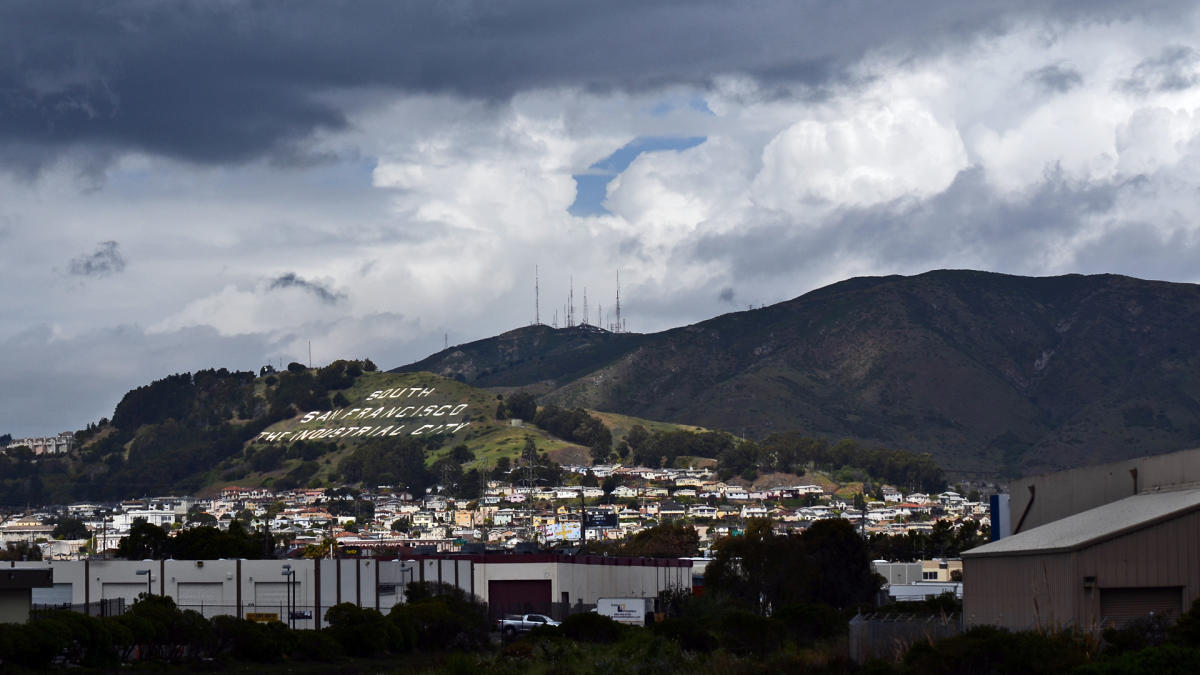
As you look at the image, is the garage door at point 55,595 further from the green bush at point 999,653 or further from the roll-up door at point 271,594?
the green bush at point 999,653

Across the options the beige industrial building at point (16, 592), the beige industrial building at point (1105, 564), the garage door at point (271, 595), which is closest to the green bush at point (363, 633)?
the beige industrial building at point (16, 592)

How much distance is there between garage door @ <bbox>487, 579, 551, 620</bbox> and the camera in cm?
10125

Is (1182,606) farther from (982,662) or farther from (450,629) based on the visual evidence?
(450,629)

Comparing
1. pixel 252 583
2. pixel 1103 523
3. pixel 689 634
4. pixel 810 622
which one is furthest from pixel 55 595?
pixel 1103 523

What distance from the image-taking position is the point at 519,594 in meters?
102

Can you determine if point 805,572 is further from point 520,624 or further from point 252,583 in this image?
point 252,583

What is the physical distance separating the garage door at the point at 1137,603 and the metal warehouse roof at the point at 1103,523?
1.26m

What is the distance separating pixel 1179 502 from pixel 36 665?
3351 centimetres

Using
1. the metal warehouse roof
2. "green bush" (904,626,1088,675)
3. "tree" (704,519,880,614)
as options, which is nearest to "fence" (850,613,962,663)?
the metal warehouse roof

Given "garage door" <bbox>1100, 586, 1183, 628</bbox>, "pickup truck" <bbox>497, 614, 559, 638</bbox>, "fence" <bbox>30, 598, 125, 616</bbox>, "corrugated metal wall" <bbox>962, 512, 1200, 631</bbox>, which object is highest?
"corrugated metal wall" <bbox>962, 512, 1200, 631</bbox>

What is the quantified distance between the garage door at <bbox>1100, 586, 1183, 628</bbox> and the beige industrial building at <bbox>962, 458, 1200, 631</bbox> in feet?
0.07

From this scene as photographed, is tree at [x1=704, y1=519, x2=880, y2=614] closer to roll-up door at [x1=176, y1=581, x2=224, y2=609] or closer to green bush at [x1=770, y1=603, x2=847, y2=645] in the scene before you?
roll-up door at [x1=176, y1=581, x2=224, y2=609]

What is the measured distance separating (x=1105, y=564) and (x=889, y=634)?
8.44 meters

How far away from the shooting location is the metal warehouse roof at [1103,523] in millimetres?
33969
